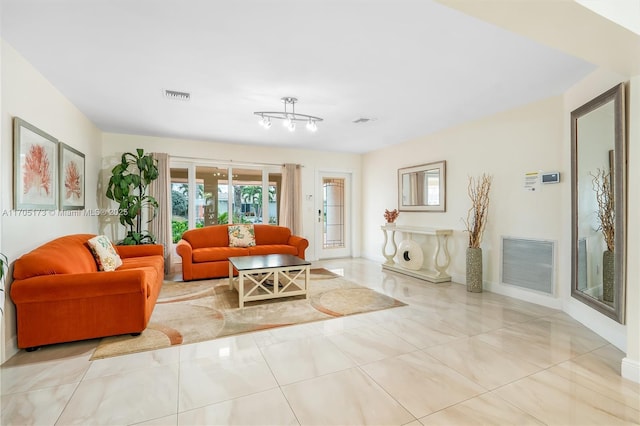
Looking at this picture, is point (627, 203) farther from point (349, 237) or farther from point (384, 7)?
point (349, 237)

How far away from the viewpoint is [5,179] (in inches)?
95.0

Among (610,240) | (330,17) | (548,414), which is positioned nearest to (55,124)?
(330,17)

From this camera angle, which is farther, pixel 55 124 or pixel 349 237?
pixel 349 237

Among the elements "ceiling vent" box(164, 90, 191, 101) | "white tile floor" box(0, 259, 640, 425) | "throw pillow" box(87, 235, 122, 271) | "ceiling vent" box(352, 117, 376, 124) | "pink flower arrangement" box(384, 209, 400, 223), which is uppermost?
"ceiling vent" box(352, 117, 376, 124)

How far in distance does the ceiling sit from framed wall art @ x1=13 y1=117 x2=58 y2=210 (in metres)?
0.63

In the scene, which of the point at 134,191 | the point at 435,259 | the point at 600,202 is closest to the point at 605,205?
the point at 600,202

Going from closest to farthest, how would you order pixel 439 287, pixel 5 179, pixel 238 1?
pixel 238 1 < pixel 5 179 < pixel 439 287

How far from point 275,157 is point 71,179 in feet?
11.5

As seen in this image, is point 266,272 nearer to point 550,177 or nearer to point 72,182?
point 72,182

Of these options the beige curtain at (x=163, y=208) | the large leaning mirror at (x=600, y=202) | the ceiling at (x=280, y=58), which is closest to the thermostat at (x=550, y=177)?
the large leaning mirror at (x=600, y=202)

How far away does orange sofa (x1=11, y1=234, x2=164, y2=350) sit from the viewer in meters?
2.39

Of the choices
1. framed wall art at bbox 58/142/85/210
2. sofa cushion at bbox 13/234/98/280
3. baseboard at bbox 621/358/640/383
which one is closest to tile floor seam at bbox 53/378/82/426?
sofa cushion at bbox 13/234/98/280

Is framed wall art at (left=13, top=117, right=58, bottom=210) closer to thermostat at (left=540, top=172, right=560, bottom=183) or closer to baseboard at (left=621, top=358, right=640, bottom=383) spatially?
baseboard at (left=621, top=358, right=640, bottom=383)

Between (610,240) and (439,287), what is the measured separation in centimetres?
212
